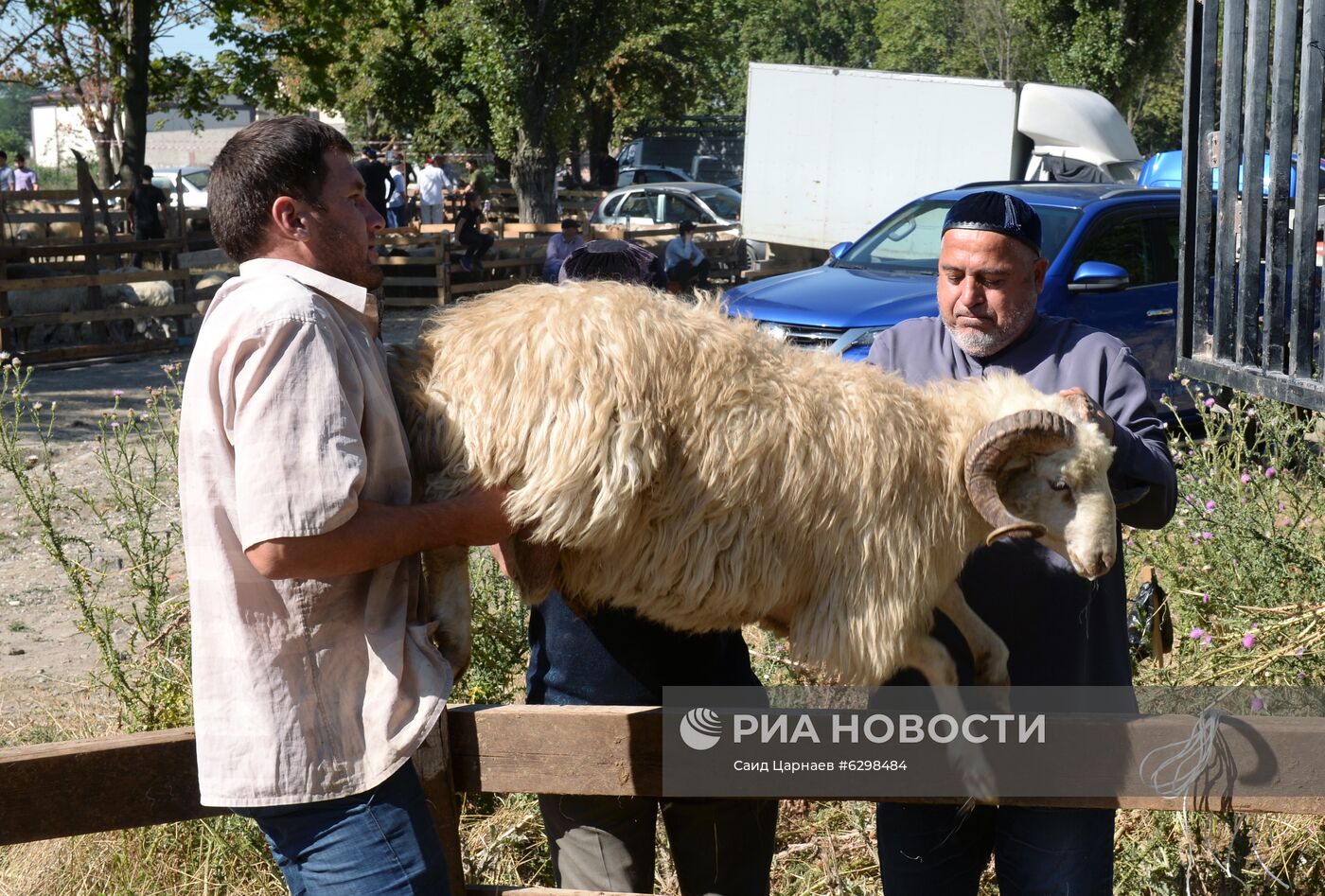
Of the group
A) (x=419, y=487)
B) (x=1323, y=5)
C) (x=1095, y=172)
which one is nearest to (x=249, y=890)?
(x=419, y=487)

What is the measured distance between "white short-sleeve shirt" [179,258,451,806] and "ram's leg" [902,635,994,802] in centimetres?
101

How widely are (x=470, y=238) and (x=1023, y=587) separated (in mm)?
17621

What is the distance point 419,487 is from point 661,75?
116 feet

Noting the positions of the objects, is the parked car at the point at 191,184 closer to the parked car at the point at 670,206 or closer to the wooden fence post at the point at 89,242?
the parked car at the point at 670,206

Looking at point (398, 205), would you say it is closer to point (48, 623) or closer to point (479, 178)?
point (479, 178)

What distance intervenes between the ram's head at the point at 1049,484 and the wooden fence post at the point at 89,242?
14954 mm

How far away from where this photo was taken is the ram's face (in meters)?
2.48

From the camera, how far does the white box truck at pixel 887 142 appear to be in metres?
17.6

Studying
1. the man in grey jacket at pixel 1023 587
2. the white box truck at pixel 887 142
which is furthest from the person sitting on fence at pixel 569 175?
the man in grey jacket at pixel 1023 587

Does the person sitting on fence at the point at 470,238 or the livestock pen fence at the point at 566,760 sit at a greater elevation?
the person sitting on fence at the point at 470,238

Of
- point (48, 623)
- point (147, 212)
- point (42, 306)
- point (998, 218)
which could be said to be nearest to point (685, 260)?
point (42, 306)

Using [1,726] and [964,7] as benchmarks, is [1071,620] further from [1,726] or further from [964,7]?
[964,7]

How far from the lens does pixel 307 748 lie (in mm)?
2150

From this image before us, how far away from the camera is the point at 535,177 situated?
25.4 meters
